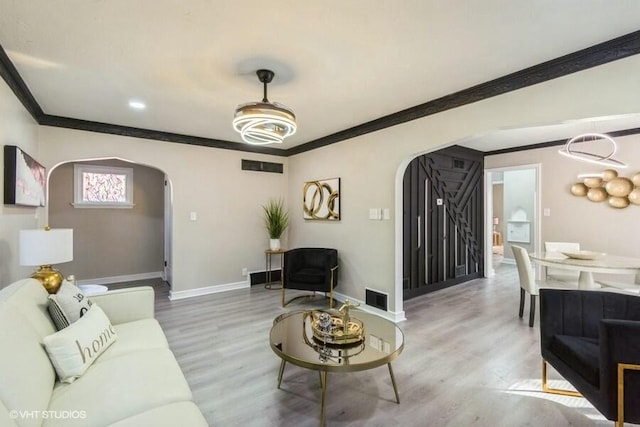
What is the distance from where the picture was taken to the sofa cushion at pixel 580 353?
169cm

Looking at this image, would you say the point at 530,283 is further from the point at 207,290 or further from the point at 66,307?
the point at 207,290

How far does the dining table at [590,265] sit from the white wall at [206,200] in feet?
13.5

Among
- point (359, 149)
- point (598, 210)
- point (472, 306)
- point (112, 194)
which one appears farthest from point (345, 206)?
point (112, 194)

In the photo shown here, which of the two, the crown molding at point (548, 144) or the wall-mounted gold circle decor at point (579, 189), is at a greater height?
the crown molding at point (548, 144)

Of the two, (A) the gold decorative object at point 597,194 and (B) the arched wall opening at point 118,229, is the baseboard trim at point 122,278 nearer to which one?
(B) the arched wall opening at point 118,229

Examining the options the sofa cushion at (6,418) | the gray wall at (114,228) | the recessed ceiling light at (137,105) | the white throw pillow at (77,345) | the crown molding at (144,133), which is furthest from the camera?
the gray wall at (114,228)

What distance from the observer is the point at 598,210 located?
447 centimetres

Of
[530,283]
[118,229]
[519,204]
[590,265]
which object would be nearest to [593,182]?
[590,265]

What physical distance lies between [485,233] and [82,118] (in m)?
6.81

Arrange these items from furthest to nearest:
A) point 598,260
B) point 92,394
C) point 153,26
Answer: point 598,260, point 153,26, point 92,394

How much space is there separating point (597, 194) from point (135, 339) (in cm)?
601

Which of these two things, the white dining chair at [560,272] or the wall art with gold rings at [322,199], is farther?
the wall art with gold rings at [322,199]

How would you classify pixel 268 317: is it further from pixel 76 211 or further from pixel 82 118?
pixel 76 211

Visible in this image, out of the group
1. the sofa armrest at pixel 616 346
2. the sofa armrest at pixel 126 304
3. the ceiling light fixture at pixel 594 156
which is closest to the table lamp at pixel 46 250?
the sofa armrest at pixel 126 304
